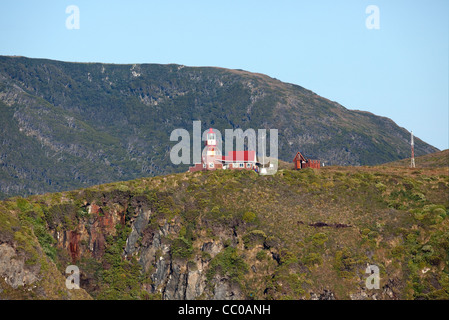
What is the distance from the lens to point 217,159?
162m

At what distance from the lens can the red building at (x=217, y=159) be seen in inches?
6255

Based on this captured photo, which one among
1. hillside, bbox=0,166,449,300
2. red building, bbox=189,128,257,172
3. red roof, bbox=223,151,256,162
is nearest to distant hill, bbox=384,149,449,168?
hillside, bbox=0,166,449,300

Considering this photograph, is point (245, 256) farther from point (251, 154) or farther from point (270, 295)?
point (251, 154)

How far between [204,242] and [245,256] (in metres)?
7.33

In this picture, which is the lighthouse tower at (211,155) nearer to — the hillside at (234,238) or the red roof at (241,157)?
the red roof at (241,157)

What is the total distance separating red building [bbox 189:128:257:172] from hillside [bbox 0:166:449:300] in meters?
9.56

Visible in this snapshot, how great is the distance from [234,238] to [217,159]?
2918 cm

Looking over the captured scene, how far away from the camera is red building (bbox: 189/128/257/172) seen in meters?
159

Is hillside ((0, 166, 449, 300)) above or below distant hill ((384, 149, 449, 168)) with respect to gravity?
Result: below

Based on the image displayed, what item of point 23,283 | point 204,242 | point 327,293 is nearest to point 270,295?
point 327,293

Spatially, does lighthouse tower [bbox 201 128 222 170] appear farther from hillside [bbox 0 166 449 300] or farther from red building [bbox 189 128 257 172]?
hillside [bbox 0 166 449 300]

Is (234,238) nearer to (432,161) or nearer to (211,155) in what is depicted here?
(211,155)

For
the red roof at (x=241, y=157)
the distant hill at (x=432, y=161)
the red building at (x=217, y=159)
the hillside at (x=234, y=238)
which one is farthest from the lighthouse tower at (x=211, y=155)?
the distant hill at (x=432, y=161)

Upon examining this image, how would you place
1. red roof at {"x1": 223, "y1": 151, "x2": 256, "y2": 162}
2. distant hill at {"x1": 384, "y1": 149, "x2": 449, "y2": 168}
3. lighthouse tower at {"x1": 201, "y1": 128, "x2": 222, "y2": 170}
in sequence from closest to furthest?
lighthouse tower at {"x1": 201, "y1": 128, "x2": 222, "y2": 170} < red roof at {"x1": 223, "y1": 151, "x2": 256, "y2": 162} < distant hill at {"x1": 384, "y1": 149, "x2": 449, "y2": 168}
